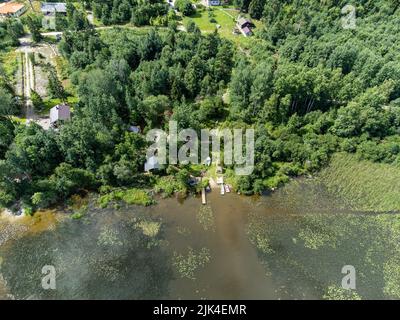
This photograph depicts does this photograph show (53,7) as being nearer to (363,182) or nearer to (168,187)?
(168,187)

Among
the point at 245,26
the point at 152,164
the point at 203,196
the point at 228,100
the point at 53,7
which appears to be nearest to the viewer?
the point at 203,196

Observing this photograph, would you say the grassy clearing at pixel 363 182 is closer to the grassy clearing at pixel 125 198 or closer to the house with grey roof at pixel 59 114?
the grassy clearing at pixel 125 198

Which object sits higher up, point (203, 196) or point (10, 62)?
point (10, 62)

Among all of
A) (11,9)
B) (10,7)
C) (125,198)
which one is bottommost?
(125,198)

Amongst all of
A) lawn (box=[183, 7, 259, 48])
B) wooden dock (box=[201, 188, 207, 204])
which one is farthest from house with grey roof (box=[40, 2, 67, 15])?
wooden dock (box=[201, 188, 207, 204])

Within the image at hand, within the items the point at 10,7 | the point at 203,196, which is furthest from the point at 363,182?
the point at 10,7

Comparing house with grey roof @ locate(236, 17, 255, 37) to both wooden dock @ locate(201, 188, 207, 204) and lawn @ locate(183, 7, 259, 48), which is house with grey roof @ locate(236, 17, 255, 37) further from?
wooden dock @ locate(201, 188, 207, 204)
